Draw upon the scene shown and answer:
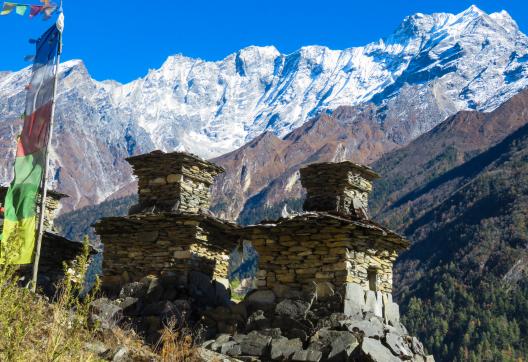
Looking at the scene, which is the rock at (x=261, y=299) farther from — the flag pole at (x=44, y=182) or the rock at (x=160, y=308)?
the flag pole at (x=44, y=182)

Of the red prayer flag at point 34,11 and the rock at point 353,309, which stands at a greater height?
the red prayer flag at point 34,11

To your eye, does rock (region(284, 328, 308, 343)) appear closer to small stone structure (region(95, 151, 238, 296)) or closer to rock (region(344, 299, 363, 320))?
rock (region(344, 299, 363, 320))

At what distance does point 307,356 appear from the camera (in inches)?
Answer: 533

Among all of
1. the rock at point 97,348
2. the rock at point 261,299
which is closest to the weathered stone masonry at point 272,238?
the rock at point 261,299

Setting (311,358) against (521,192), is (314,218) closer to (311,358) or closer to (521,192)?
(311,358)

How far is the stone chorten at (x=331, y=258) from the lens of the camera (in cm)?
1592

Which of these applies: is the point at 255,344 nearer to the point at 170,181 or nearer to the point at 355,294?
the point at 355,294

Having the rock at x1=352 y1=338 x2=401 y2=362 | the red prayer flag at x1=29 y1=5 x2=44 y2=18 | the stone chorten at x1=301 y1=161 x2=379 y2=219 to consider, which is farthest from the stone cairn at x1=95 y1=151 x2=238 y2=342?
the red prayer flag at x1=29 y1=5 x2=44 y2=18

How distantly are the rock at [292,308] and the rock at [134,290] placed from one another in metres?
4.40

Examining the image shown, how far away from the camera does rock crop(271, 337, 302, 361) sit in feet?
45.2

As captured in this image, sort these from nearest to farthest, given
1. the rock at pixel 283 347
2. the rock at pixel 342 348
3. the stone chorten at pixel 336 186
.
A: the rock at pixel 342 348
the rock at pixel 283 347
the stone chorten at pixel 336 186

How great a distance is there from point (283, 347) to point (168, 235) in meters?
6.96

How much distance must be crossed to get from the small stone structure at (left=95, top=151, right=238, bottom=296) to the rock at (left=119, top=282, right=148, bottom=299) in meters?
1.02

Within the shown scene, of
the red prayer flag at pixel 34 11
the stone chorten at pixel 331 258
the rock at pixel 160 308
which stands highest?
the red prayer flag at pixel 34 11
